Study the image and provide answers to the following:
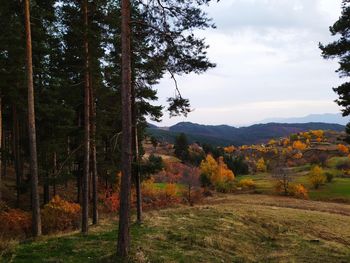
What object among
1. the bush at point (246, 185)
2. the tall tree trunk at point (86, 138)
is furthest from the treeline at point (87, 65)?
the bush at point (246, 185)

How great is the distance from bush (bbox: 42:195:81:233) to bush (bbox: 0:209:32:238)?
110 cm

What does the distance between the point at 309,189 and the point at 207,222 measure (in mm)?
73844

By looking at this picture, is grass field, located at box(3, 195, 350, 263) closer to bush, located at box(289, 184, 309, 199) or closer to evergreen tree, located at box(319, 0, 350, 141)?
evergreen tree, located at box(319, 0, 350, 141)

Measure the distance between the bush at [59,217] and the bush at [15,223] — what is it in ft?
3.61

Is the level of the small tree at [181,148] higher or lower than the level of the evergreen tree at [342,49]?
lower

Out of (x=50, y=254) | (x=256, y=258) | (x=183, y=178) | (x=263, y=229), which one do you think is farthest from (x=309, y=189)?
(x=50, y=254)

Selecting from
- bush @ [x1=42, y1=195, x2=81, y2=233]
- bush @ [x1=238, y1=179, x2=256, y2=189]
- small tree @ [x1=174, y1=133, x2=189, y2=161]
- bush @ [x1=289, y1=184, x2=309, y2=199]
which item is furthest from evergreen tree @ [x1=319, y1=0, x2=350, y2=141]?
small tree @ [x1=174, y1=133, x2=189, y2=161]

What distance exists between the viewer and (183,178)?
69438 millimetres

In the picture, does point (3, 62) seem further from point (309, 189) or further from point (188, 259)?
point (309, 189)

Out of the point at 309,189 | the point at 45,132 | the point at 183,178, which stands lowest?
the point at 309,189

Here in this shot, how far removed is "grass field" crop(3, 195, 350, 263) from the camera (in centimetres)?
1285

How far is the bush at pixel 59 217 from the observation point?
2398 centimetres

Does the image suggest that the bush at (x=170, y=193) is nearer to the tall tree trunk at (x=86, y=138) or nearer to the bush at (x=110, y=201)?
the bush at (x=110, y=201)

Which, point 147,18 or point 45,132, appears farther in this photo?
point 45,132
